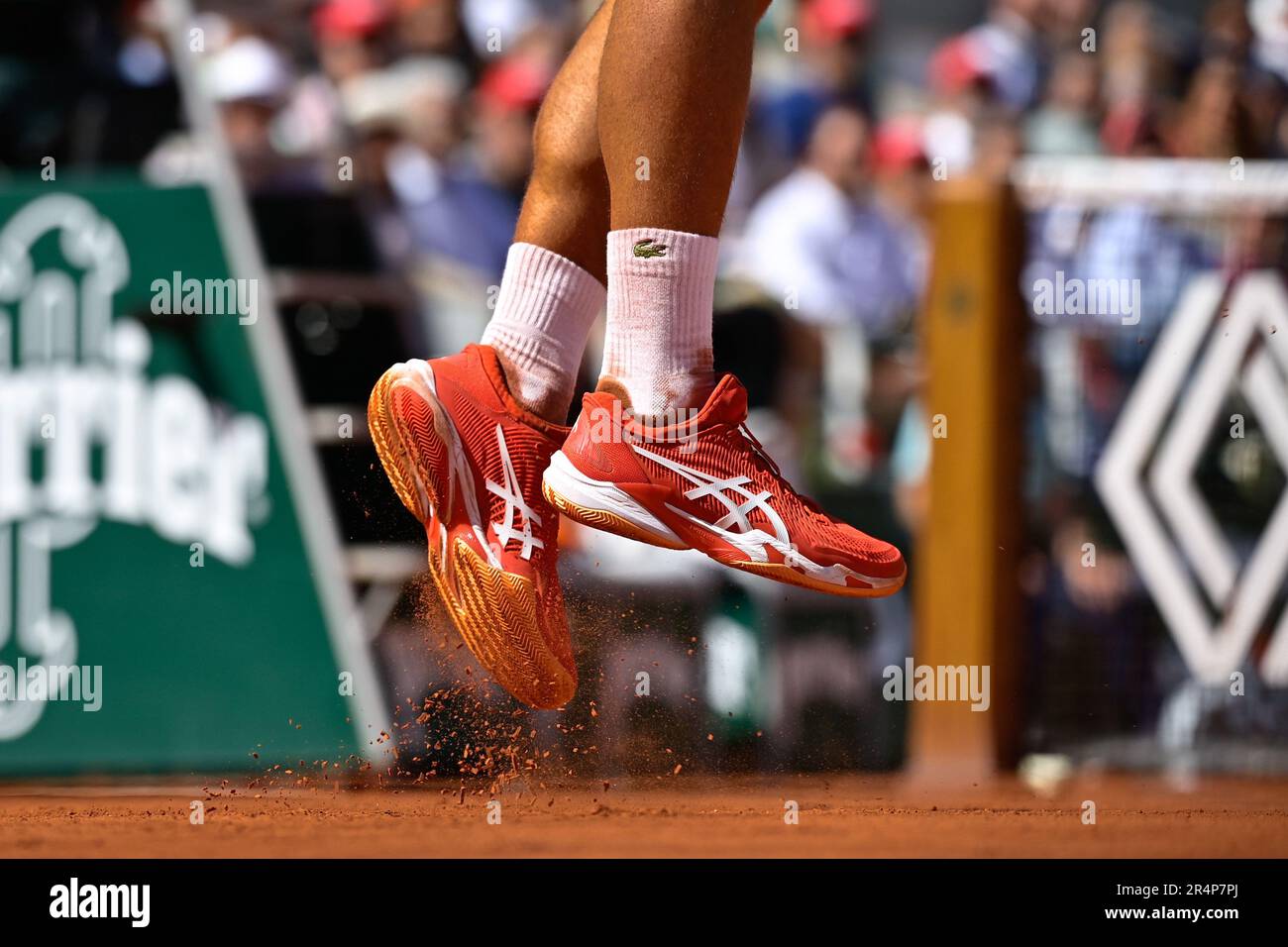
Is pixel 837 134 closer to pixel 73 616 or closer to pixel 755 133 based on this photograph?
pixel 755 133

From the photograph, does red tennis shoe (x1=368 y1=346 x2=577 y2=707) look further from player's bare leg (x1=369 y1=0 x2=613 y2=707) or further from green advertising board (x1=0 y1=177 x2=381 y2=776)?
green advertising board (x1=0 y1=177 x2=381 y2=776)

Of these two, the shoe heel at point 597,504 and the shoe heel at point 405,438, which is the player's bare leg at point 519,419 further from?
the shoe heel at point 597,504

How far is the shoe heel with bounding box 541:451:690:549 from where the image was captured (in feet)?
9.73

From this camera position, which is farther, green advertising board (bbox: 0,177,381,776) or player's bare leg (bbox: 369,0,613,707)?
green advertising board (bbox: 0,177,381,776)

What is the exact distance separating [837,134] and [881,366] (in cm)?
120

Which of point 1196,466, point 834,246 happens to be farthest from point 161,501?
point 1196,466

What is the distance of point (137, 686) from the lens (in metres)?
5.63

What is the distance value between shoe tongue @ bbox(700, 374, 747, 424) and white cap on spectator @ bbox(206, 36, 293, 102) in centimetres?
392

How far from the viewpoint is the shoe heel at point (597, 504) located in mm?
2967

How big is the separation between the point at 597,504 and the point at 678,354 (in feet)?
0.98

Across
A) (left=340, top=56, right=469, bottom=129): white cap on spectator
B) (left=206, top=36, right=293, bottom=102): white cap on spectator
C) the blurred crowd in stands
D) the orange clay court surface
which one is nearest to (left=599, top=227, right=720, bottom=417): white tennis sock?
the orange clay court surface
